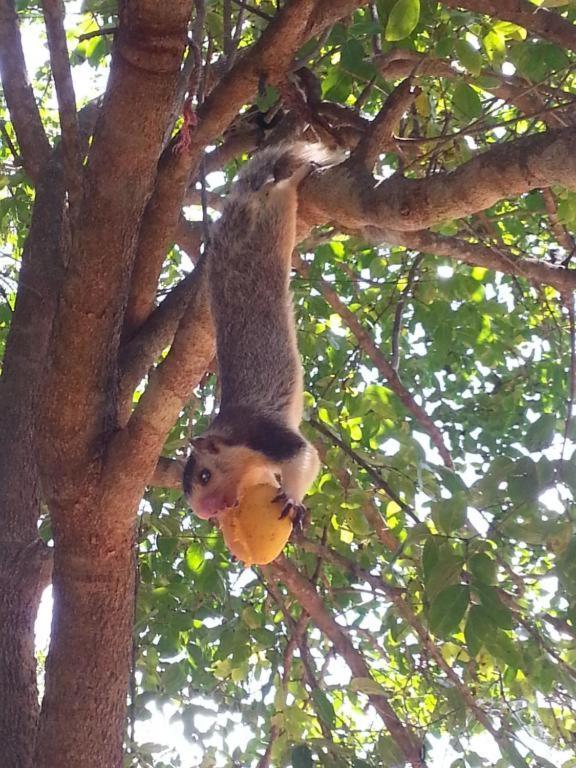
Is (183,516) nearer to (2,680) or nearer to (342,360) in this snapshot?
(342,360)

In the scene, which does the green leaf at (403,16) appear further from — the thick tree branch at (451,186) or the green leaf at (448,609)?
the green leaf at (448,609)

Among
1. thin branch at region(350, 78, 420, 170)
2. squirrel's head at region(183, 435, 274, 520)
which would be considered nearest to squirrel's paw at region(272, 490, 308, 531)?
squirrel's head at region(183, 435, 274, 520)

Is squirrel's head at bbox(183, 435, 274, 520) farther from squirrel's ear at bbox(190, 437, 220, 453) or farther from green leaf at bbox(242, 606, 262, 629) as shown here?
green leaf at bbox(242, 606, 262, 629)

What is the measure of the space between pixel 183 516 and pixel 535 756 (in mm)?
1749

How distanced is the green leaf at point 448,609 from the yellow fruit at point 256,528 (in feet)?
1.36

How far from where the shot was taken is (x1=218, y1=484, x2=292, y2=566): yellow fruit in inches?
79.2

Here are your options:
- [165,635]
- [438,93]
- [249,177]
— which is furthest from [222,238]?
[165,635]

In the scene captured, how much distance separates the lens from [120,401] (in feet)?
7.04

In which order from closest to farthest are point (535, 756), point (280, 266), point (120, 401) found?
point (120, 401), point (535, 756), point (280, 266)

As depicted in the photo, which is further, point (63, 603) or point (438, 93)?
point (438, 93)

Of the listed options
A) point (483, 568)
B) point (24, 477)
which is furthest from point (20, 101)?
point (483, 568)

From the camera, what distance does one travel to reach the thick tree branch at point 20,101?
281 centimetres

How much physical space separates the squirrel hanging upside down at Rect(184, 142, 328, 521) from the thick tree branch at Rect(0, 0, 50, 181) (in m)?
0.68

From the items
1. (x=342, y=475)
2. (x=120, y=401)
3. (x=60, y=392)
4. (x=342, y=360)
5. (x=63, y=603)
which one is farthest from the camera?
(x=342, y=360)
